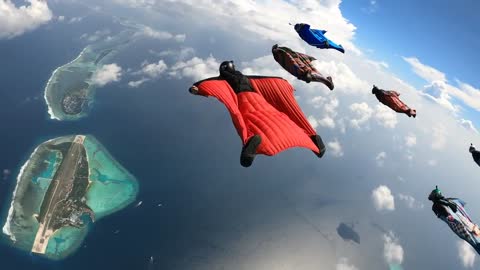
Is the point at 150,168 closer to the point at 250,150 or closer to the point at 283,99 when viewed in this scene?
the point at 283,99

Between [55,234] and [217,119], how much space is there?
125480mm

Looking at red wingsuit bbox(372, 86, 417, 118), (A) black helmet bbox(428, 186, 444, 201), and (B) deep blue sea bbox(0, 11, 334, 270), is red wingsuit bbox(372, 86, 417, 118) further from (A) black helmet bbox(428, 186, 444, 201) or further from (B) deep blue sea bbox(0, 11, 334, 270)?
(B) deep blue sea bbox(0, 11, 334, 270)

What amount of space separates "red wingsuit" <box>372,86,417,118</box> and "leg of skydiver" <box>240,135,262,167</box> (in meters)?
12.1

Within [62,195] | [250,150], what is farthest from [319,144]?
[62,195]

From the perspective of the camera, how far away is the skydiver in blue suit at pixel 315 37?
18688 millimetres

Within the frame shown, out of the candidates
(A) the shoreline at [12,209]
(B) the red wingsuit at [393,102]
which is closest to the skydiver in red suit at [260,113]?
(B) the red wingsuit at [393,102]

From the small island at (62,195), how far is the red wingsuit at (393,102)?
76988 mm

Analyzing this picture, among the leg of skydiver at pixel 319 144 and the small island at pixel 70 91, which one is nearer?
the leg of skydiver at pixel 319 144

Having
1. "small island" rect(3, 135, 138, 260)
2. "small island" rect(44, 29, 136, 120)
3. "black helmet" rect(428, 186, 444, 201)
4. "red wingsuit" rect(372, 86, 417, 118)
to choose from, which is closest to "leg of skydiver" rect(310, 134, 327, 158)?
"black helmet" rect(428, 186, 444, 201)

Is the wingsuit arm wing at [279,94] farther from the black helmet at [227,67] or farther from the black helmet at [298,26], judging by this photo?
the black helmet at [298,26]

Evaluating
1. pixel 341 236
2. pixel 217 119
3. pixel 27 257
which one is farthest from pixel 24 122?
pixel 341 236

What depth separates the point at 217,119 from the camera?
186750 millimetres

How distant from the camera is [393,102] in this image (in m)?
17.5

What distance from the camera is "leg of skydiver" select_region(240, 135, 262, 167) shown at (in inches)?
330
